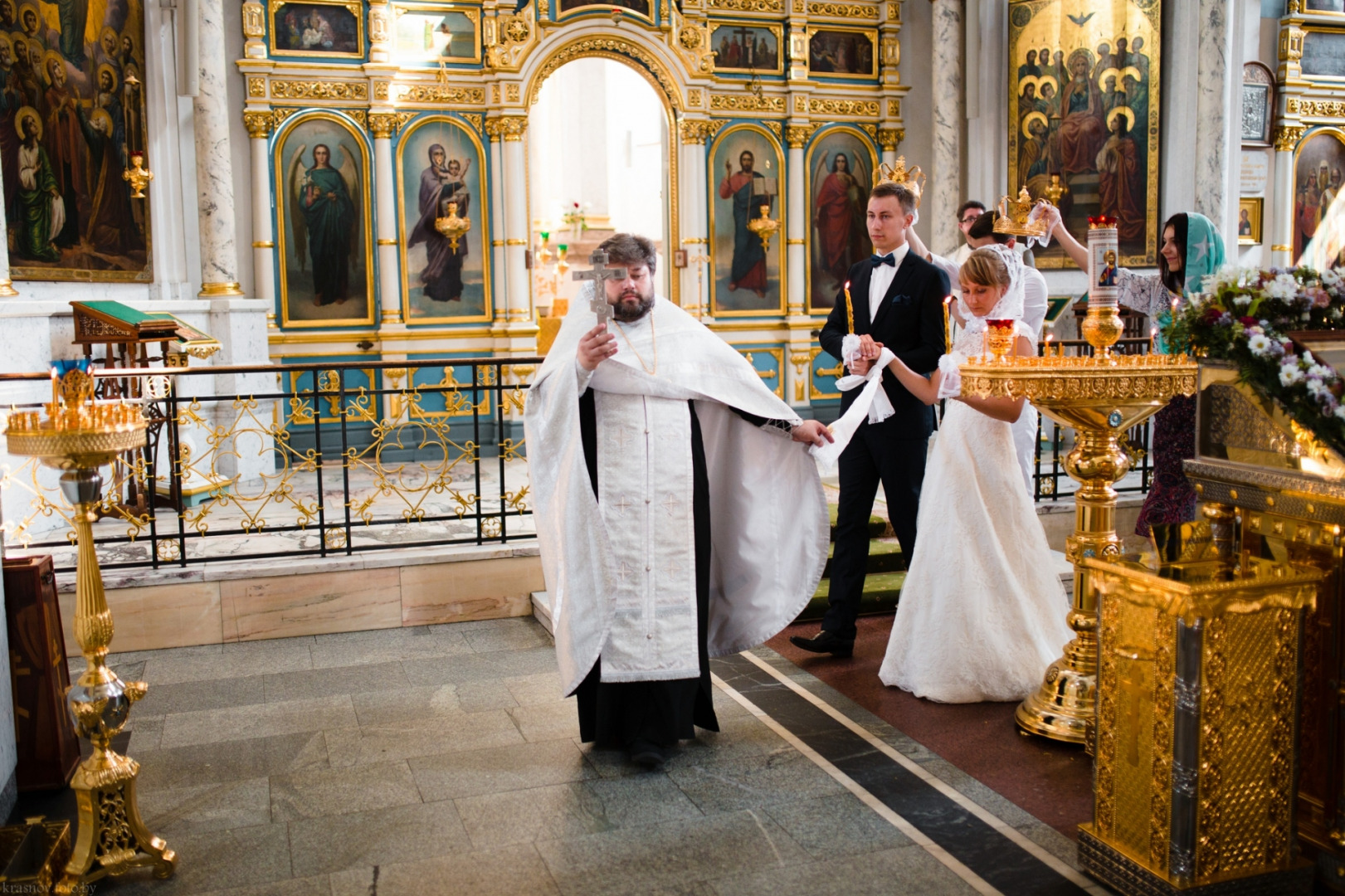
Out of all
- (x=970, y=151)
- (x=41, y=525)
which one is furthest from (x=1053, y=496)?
(x=41, y=525)

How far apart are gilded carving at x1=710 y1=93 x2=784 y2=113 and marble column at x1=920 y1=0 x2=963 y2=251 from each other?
1579mm

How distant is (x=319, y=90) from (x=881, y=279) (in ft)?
23.2

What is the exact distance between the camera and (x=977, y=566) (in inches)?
172

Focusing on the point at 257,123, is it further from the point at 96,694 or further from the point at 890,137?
the point at 96,694

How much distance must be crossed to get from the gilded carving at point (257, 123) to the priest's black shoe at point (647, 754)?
26.0ft

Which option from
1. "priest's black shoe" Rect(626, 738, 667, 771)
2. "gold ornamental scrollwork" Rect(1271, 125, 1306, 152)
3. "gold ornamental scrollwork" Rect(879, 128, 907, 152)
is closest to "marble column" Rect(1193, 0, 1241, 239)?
"gold ornamental scrollwork" Rect(1271, 125, 1306, 152)

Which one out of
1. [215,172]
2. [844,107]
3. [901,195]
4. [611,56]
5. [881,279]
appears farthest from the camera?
[844,107]

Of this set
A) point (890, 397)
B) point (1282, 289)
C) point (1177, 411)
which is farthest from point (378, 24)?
point (1282, 289)

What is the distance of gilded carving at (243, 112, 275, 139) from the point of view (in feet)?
32.8

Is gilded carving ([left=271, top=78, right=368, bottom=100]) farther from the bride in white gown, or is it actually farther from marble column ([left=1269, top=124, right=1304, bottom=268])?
marble column ([left=1269, top=124, right=1304, bottom=268])

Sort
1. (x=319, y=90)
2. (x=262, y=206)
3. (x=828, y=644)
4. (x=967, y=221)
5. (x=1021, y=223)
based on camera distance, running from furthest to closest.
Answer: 1. (x=319, y=90)
2. (x=262, y=206)
3. (x=967, y=221)
4. (x=828, y=644)
5. (x=1021, y=223)

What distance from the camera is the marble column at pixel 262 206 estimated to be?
10.0 metres

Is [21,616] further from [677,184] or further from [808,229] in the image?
[808,229]

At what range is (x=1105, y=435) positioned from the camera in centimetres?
385
